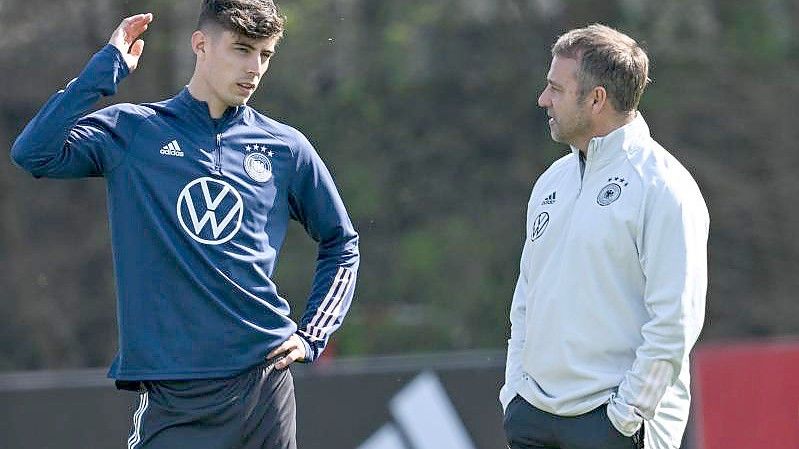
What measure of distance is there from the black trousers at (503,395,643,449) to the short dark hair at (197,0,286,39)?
1.41 m

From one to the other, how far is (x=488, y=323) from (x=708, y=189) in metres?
2.72

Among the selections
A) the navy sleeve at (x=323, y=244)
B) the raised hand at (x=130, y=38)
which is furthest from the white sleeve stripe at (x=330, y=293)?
the raised hand at (x=130, y=38)

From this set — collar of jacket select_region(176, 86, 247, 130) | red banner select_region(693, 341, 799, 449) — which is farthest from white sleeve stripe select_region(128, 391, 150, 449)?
red banner select_region(693, 341, 799, 449)

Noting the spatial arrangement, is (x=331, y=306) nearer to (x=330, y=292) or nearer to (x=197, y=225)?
(x=330, y=292)

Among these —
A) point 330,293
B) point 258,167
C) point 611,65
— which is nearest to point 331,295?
point 330,293

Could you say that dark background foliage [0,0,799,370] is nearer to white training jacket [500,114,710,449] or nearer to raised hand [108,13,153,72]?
raised hand [108,13,153,72]

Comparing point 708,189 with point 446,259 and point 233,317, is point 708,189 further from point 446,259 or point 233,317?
point 233,317

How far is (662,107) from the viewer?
47.8 ft

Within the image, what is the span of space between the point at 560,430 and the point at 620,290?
18.5 inches

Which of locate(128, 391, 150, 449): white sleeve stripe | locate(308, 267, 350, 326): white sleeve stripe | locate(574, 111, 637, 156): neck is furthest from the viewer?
locate(308, 267, 350, 326): white sleeve stripe

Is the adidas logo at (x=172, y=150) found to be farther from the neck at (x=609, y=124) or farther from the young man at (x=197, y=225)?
the neck at (x=609, y=124)

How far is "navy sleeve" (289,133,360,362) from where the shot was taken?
432 cm

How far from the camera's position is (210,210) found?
159 inches

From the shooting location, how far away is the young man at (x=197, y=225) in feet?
13.1
